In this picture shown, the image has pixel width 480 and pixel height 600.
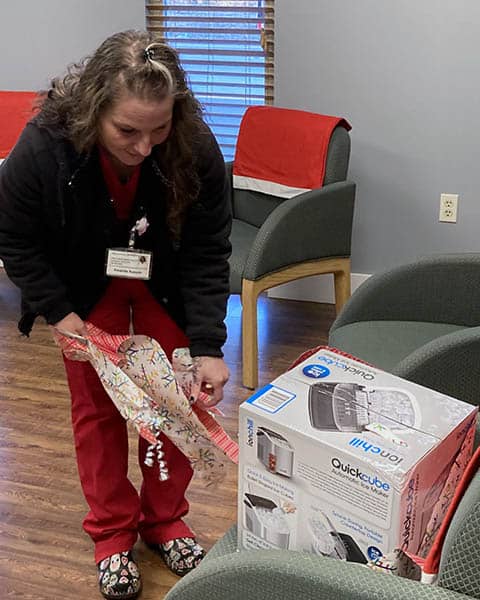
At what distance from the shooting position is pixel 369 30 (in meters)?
3.44

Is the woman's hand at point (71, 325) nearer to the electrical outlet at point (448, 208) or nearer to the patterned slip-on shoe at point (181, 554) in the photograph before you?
the patterned slip-on shoe at point (181, 554)

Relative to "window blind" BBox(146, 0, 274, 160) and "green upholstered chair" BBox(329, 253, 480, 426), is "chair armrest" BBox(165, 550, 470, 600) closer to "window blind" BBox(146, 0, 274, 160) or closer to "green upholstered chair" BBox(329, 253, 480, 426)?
"green upholstered chair" BBox(329, 253, 480, 426)

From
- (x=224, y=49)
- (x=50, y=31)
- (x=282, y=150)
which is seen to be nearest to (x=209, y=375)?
(x=282, y=150)

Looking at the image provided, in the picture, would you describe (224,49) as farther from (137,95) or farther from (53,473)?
(137,95)

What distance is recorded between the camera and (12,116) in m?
3.83

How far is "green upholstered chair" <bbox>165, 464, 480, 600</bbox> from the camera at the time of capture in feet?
3.18

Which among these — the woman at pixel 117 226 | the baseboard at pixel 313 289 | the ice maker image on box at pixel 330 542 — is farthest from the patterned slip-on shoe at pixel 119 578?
the baseboard at pixel 313 289

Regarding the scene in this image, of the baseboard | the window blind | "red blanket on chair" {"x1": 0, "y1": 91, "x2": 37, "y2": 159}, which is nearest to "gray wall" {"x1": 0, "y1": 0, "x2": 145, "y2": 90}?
the window blind

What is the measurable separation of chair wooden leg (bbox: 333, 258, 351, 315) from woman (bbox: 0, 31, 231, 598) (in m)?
1.53

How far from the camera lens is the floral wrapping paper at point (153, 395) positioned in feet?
5.36

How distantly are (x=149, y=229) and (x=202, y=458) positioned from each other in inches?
A: 18.9

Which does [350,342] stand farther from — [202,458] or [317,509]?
[317,509]

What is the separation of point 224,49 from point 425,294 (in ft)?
6.45

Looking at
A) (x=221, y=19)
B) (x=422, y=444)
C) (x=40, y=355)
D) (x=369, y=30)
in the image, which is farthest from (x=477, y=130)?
(x=422, y=444)
